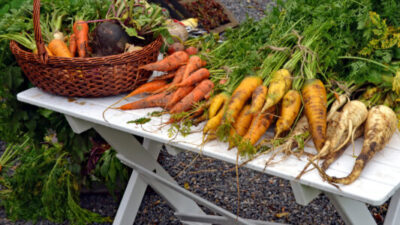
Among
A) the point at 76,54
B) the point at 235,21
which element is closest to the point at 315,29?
the point at 76,54

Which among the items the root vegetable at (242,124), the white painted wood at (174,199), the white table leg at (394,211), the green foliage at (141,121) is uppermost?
the root vegetable at (242,124)

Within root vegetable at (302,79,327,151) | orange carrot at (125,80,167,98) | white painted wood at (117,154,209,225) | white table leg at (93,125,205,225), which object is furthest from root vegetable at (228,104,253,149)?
white painted wood at (117,154,209,225)

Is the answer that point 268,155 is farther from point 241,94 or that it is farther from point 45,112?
point 45,112

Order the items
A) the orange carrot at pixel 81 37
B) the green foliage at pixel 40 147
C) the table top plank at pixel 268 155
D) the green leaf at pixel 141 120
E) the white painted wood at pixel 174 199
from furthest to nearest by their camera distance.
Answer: the white painted wood at pixel 174 199 < the green foliage at pixel 40 147 < the orange carrot at pixel 81 37 < the green leaf at pixel 141 120 < the table top plank at pixel 268 155

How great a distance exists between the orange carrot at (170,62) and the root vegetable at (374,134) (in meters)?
0.77

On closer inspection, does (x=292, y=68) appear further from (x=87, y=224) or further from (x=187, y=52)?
(x=87, y=224)

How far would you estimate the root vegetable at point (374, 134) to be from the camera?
113cm

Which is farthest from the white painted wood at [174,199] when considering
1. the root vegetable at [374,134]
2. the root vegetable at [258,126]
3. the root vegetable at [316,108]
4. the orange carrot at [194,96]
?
the root vegetable at [374,134]

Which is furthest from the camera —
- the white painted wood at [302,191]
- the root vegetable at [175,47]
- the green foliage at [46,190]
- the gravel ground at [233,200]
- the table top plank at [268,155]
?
the gravel ground at [233,200]

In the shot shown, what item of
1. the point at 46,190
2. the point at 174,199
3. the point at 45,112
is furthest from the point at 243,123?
the point at 46,190

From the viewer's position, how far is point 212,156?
1.31 m

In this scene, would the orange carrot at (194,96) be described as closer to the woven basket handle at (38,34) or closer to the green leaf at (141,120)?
the green leaf at (141,120)

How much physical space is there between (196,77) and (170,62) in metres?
0.16

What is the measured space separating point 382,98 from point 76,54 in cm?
121
